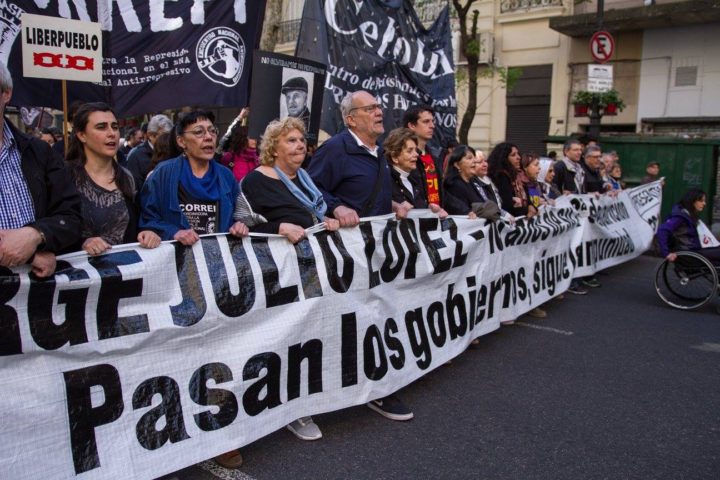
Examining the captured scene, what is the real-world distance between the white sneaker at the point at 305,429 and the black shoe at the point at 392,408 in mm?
462

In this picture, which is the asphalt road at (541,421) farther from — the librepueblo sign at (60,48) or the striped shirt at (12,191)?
the librepueblo sign at (60,48)

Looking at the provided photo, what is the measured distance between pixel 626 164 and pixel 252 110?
9.72m

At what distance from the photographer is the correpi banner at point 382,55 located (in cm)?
623

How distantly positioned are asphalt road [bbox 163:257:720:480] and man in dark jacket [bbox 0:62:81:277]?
1316mm

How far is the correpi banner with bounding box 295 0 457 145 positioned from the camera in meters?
6.23

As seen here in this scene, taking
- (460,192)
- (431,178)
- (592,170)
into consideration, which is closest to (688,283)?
(592,170)

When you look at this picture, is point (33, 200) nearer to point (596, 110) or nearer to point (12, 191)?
point (12, 191)

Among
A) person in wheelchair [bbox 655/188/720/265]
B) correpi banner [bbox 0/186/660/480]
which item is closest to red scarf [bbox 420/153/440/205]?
correpi banner [bbox 0/186/660/480]

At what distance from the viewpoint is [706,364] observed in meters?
5.04

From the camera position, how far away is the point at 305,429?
3.61m

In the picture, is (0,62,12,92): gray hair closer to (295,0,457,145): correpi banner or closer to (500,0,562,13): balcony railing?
(295,0,457,145): correpi banner

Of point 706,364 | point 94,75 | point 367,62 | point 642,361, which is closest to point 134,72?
point 94,75

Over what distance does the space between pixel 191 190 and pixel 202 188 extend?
0.06 m

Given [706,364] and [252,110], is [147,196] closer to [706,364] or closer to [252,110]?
[252,110]
